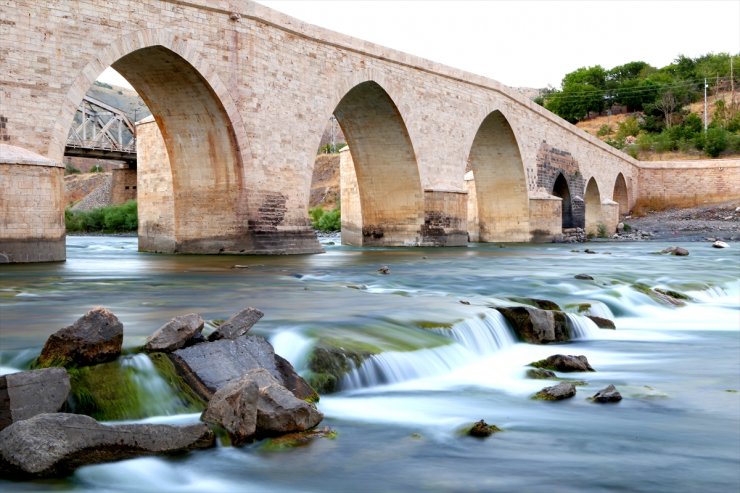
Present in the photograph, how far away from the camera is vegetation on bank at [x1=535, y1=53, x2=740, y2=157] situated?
55.5 meters

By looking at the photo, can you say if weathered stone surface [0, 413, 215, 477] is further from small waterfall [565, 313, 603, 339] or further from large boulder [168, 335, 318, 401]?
small waterfall [565, 313, 603, 339]

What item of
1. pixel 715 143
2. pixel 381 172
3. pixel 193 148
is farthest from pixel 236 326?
pixel 715 143

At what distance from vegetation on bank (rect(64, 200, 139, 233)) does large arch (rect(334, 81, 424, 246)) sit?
24626 mm

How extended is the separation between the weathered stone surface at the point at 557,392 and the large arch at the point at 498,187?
22.5 m

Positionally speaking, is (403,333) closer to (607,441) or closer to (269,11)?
(607,441)

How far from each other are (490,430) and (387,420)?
555 mm

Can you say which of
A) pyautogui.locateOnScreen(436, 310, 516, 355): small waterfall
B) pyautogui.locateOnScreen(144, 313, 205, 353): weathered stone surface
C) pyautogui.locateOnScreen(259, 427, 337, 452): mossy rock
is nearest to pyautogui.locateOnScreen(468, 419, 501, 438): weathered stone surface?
pyautogui.locateOnScreen(259, 427, 337, 452): mossy rock

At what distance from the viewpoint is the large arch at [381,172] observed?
69.4 ft

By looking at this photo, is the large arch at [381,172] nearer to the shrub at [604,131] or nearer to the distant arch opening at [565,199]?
the distant arch opening at [565,199]

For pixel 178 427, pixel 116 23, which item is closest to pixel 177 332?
pixel 178 427

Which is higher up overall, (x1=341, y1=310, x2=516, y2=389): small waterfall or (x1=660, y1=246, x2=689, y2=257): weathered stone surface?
(x1=660, y1=246, x2=689, y2=257): weathered stone surface

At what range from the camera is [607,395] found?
4.68m

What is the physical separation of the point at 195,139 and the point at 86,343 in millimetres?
12676

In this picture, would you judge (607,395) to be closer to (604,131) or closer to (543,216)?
(543,216)
